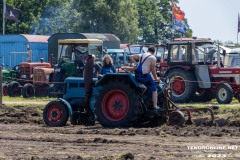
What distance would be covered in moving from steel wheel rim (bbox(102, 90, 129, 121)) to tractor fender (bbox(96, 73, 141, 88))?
281mm

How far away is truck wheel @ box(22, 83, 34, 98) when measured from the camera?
30.3 meters

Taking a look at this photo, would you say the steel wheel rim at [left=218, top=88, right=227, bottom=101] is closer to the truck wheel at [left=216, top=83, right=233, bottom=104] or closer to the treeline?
the truck wheel at [left=216, top=83, right=233, bottom=104]

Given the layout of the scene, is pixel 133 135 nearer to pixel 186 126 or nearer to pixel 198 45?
pixel 186 126

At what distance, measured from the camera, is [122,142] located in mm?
13117

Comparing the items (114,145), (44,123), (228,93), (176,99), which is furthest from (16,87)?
(114,145)

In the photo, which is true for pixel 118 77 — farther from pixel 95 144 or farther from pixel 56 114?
pixel 95 144

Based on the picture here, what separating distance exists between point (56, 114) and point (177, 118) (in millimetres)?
2759

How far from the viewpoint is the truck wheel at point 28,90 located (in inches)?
1194

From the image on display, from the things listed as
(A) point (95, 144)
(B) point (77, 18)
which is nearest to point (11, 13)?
(B) point (77, 18)

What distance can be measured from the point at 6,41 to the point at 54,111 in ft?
88.1

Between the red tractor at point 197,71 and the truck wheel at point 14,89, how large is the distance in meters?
7.65

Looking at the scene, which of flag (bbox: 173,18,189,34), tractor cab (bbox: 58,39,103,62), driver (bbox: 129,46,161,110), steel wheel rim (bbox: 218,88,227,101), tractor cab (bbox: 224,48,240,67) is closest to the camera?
driver (bbox: 129,46,161,110)

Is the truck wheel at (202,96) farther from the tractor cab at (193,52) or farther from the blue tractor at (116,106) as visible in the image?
the blue tractor at (116,106)

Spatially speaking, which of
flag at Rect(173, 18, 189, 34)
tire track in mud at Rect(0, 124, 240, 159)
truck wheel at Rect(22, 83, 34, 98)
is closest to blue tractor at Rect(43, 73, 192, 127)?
tire track in mud at Rect(0, 124, 240, 159)
